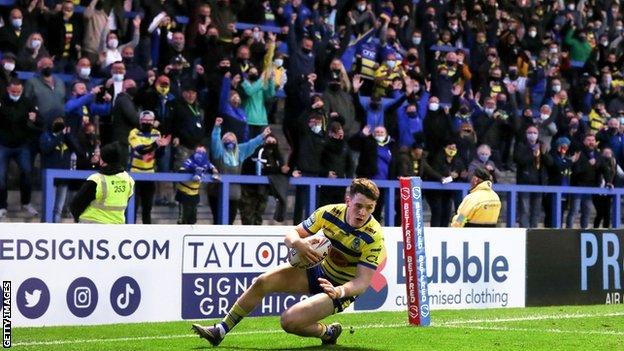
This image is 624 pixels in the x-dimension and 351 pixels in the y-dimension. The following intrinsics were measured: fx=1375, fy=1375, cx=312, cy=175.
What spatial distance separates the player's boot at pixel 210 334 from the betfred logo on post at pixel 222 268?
355 cm

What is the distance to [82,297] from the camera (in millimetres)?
14117

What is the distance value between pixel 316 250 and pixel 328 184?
8.76 metres

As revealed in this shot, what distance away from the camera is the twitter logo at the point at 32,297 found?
13.7m

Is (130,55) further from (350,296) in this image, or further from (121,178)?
(350,296)

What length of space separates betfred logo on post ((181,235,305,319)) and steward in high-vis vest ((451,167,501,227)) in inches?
137

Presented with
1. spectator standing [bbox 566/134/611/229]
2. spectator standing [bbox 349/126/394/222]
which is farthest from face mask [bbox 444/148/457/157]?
spectator standing [bbox 566/134/611/229]

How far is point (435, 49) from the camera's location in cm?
2545

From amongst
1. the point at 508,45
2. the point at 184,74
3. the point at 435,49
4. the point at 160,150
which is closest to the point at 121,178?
the point at 160,150

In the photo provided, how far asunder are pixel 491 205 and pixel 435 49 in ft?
24.2

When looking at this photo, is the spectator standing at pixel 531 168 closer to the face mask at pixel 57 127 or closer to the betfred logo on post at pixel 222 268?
the betfred logo on post at pixel 222 268

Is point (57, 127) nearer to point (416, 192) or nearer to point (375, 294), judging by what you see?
point (375, 294)

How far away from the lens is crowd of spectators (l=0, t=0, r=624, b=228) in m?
18.3

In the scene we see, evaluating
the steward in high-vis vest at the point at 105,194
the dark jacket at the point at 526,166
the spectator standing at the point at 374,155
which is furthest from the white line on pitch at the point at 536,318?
the dark jacket at the point at 526,166

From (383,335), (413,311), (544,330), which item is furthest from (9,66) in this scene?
(544,330)
